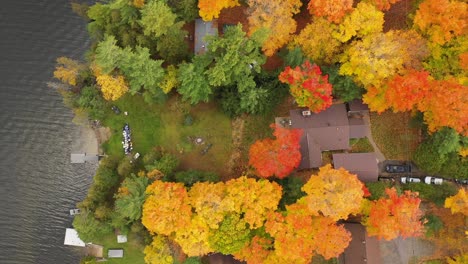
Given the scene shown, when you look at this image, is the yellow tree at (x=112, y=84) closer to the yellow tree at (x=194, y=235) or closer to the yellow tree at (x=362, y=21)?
the yellow tree at (x=194, y=235)

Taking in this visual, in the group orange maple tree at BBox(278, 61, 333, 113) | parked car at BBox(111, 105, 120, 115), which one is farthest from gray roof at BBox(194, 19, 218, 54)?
parked car at BBox(111, 105, 120, 115)

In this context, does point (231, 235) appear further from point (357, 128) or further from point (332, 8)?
point (332, 8)

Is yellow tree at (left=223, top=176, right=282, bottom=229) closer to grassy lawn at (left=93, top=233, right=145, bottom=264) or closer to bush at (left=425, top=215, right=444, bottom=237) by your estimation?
grassy lawn at (left=93, top=233, right=145, bottom=264)

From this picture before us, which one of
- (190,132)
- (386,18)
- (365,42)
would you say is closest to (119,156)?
(190,132)

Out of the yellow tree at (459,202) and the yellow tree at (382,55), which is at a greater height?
the yellow tree at (382,55)

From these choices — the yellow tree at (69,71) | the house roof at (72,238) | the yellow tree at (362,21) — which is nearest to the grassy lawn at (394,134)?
the yellow tree at (362,21)
